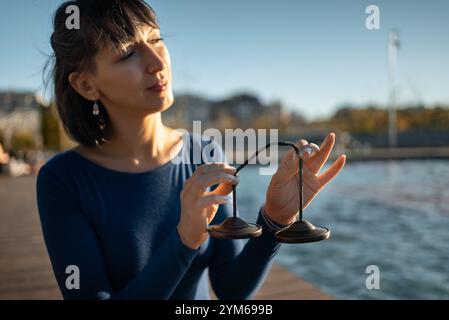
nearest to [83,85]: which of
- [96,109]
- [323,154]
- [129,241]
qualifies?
[96,109]

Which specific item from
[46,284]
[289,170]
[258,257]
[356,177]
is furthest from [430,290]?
[356,177]

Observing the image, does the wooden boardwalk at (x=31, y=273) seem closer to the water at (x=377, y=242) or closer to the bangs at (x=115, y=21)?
the water at (x=377, y=242)

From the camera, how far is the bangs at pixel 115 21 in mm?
1065

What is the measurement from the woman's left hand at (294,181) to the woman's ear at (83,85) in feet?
1.77

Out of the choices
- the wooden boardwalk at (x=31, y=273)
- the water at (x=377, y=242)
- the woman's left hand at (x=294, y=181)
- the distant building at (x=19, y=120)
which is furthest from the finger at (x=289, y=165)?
the distant building at (x=19, y=120)

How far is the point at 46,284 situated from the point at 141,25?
2.43m

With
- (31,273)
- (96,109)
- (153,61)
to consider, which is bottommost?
(31,273)

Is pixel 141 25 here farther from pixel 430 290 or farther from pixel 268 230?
pixel 430 290

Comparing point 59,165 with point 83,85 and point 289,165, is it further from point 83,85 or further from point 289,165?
point 289,165

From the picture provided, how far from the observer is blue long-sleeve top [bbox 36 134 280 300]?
101 cm

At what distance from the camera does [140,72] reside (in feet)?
3.46

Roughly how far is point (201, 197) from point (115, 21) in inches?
19.4
